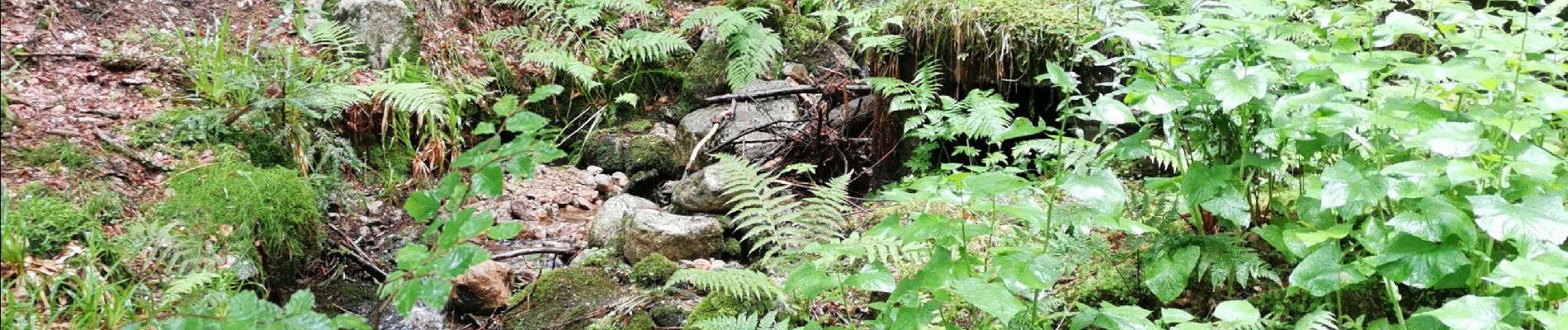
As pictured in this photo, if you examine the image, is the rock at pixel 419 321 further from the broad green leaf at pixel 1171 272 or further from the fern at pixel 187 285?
the broad green leaf at pixel 1171 272

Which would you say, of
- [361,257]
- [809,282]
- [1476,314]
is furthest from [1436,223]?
[361,257]

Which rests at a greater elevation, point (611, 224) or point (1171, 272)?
point (1171, 272)

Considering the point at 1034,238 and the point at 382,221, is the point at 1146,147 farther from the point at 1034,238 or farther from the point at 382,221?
the point at 382,221

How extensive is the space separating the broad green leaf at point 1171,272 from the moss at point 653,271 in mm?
1816

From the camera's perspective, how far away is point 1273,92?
2.61 metres

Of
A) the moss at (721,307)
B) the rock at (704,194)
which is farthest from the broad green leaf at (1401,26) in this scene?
the rock at (704,194)

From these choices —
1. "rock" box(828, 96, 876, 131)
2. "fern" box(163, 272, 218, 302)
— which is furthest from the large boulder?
"fern" box(163, 272, 218, 302)

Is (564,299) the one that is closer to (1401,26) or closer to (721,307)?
(721,307)

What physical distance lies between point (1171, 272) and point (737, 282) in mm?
1280

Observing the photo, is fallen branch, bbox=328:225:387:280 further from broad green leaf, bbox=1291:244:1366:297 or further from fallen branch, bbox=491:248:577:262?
broad green leaf, bbox=1291:244:1366:297

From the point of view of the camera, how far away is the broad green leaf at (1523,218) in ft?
6.48

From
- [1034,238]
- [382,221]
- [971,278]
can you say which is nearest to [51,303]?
[382,221]

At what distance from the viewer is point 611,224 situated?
14.7ft

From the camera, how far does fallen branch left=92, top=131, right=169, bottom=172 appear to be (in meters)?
4.02
